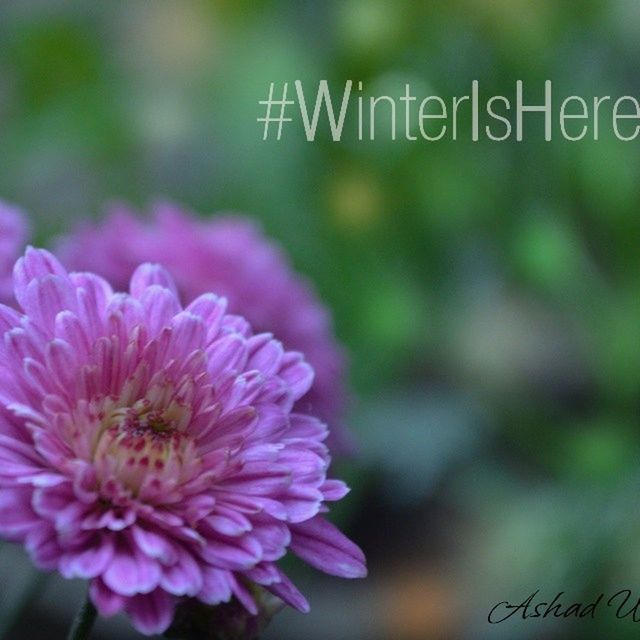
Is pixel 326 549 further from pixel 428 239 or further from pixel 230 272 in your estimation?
pixel 428 239

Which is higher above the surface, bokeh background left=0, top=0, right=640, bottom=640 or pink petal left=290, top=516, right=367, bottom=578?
bokeh background left=0, top=0, right=640, bottom=640

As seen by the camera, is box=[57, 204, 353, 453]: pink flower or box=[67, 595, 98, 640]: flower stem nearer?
box=[67, 595, 98, 640]: flower stem

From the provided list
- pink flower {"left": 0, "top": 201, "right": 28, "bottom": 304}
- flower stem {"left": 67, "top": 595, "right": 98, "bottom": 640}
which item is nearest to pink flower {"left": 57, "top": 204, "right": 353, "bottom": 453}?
pink flower {"left": 0, "top": 201, "right": 28, "bottom": 304}

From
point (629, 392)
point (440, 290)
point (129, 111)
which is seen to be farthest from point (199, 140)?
point (629, 392)

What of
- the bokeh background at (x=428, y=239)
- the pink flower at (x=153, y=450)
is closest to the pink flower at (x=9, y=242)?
the pink flower at (x=153, y=450)

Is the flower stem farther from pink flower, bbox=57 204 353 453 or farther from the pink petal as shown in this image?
pink flower, bbox=57 204 353 453

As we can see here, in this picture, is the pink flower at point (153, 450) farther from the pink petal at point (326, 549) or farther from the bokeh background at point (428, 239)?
the bokeh background at point (428, 239)
